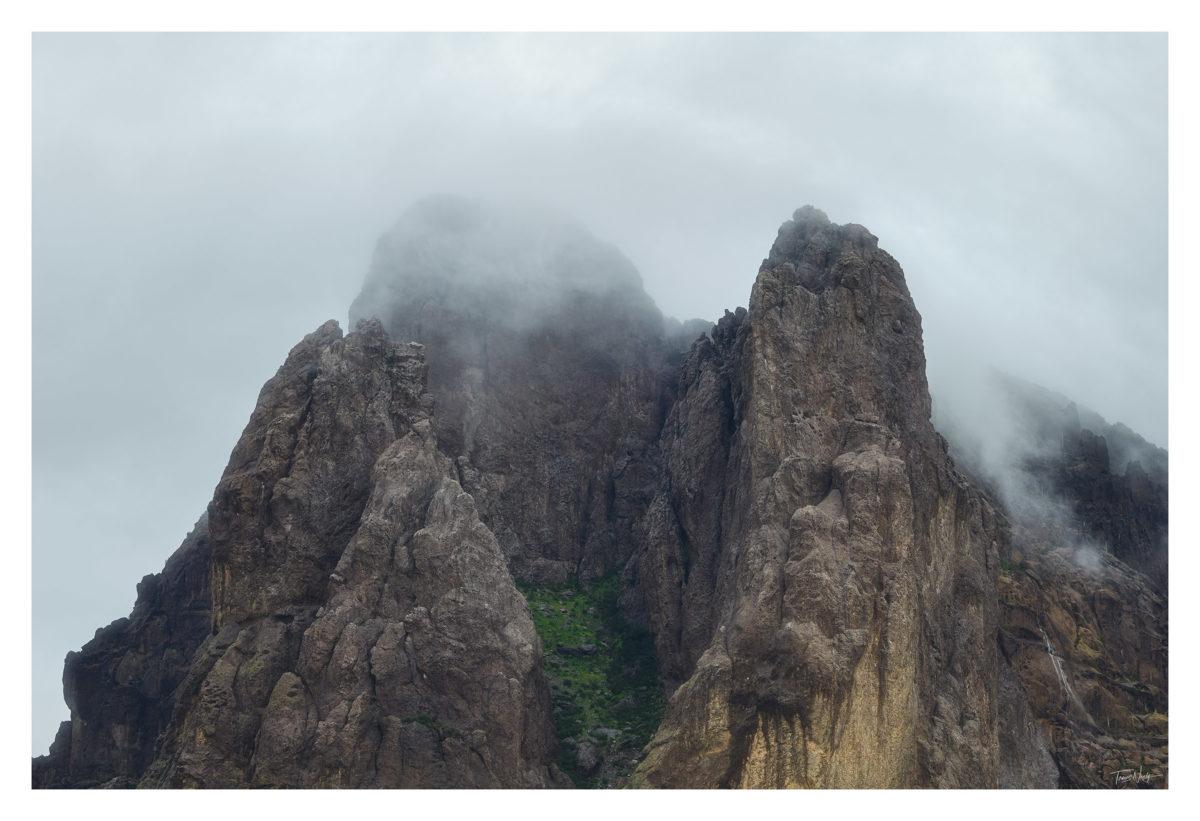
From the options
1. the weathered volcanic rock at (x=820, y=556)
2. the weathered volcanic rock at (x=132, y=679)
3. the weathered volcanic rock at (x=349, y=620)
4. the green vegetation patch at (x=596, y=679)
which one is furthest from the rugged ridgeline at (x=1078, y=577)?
the weathered volcanic rock at (x=132, y=679)

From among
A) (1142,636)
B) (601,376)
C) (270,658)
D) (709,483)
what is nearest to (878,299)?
(709,483)

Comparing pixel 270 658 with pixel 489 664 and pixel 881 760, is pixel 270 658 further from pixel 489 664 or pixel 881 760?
pixel 881 760

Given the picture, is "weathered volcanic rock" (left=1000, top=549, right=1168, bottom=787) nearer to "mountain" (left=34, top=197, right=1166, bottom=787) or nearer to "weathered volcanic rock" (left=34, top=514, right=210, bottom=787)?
"mountain" (left=34, top=197, right=1166, bottom=787)

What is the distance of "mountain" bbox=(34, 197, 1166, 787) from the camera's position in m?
97.2

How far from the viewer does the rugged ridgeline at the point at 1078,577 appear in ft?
394

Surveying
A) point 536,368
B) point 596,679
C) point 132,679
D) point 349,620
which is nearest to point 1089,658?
point 596,679

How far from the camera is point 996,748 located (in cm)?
10394

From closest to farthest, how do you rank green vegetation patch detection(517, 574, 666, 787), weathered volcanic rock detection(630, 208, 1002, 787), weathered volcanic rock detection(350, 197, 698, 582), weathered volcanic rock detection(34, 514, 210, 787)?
weathered volcanic rock detection(630, 208, 1002, 787), green vegetation patch detection(517, 574, 666, 787), weathered volcanic rock detection(34, 514, 210, 787), weathered volcanic rock detection(350, 197, 698, 582)

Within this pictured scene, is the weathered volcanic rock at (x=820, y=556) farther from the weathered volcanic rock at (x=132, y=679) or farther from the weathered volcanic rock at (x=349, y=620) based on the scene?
the weathered volcanic rock at (x=132, y=679)

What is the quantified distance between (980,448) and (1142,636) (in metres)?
26.0
